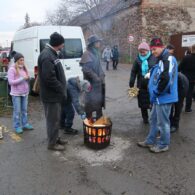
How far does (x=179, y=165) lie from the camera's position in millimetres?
4375

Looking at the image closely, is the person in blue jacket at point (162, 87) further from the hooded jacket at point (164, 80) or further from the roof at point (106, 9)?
the roof at point (106, 9)

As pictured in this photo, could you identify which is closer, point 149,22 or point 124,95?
point 124,95

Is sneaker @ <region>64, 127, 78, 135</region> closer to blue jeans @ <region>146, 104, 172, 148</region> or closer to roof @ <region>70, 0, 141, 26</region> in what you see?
blue jeans @ <region>146, 104, 172, 148</region>

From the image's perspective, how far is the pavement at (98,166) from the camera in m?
3.72

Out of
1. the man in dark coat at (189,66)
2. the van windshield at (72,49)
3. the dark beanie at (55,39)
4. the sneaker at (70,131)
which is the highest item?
the van windshield at (72,49)

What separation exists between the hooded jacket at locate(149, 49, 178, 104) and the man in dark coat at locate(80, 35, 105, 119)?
147 cm

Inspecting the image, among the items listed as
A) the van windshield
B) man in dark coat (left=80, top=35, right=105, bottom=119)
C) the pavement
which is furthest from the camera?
the van windshield

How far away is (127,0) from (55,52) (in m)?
24.2

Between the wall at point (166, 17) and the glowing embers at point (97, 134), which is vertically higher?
the wall at point (166, 17)

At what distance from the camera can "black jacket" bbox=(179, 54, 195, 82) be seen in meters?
6.85

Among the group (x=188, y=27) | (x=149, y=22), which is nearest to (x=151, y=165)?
(x=149, y=22)

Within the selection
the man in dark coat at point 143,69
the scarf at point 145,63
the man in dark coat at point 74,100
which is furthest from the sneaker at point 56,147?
the scarf at point 145,63

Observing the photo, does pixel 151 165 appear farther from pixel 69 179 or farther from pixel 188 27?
A: pixel 188 27

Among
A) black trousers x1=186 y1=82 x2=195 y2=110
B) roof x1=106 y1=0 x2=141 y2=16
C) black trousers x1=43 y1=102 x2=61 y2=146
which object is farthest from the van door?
roof x1=106 y1=0 x2=141 y2=16
